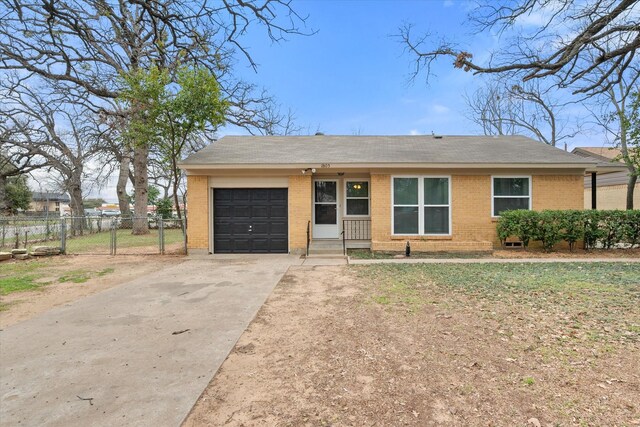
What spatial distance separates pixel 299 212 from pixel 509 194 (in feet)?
23.6

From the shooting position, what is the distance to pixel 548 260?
9.27 metres

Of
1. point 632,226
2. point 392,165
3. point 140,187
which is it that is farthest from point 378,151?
point 140,187

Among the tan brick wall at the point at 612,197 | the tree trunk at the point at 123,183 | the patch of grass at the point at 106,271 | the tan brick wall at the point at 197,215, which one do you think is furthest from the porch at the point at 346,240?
the tan brick wall at the point at 612,197

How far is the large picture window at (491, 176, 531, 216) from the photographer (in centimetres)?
1121

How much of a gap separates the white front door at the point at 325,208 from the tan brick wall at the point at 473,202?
5.16 ft

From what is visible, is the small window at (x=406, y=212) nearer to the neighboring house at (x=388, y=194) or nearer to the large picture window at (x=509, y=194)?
the neighboring house at (x=388, y=194)

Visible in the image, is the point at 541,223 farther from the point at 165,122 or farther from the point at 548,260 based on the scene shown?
the point at 165,122

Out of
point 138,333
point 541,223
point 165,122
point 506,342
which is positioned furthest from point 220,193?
point 541,223

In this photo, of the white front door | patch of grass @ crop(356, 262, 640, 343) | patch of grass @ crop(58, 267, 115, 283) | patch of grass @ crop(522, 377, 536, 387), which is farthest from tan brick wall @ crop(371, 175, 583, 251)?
patch of grass @ crop(522, 377, 536, 387)

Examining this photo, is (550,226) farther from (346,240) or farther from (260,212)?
(260,212)

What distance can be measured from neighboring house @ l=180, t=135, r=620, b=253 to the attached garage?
0.11 feet

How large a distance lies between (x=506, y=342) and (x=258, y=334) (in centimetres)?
301

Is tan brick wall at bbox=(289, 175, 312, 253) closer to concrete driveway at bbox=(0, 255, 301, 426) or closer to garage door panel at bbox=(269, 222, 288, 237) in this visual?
garage door panel at bbox=(269, 222, 288, 237)

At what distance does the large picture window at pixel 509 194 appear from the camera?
11.2 m
